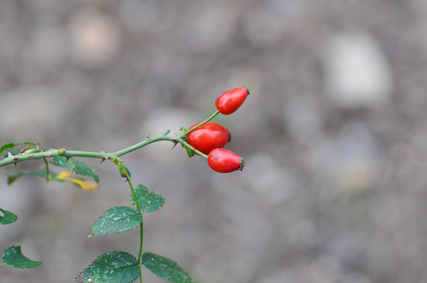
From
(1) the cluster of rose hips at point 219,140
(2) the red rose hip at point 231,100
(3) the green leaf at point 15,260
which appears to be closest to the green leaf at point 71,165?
(3) the green leaf at point 15,260

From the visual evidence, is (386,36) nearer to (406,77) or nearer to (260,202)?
(406,77)

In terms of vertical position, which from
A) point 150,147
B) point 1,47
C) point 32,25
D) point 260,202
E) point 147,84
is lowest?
point 260,202

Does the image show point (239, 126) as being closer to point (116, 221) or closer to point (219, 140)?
point (219, 140)

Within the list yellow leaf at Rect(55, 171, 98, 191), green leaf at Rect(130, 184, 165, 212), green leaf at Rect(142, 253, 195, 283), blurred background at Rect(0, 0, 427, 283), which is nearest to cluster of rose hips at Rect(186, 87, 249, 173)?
green leaf at Rect(130, 184, 165, 212)

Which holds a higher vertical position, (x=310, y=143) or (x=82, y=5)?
(x=82, y=5)

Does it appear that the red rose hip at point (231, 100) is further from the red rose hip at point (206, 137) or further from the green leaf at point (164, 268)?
the green leaf at point (164, 268)

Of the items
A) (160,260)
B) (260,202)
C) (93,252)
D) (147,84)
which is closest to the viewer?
(160,260)

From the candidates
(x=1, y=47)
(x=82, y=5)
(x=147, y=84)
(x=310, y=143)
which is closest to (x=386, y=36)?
(x=310, y=143)

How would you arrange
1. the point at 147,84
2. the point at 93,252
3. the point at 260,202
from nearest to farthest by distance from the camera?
1. the point at 93,252
2. the point at 260,202
3. the point at 147,84
